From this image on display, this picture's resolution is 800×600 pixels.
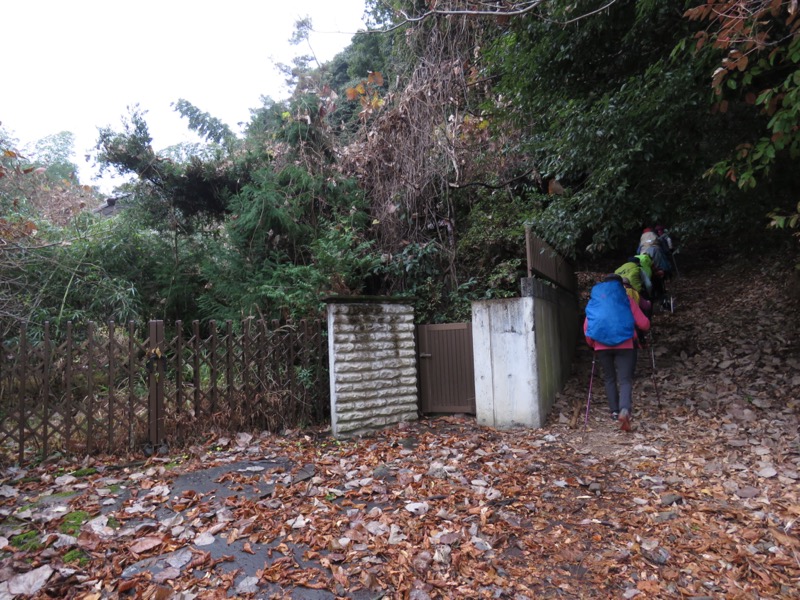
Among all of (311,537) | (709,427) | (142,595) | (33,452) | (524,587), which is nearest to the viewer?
(142,595)

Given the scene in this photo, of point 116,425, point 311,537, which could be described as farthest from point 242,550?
point 116,425

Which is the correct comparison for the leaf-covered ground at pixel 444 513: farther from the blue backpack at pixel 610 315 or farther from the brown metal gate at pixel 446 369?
the blue backpack at pixel 610 315

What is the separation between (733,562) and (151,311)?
991 cm

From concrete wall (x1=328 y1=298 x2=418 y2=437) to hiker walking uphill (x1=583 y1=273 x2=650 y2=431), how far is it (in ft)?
8.12

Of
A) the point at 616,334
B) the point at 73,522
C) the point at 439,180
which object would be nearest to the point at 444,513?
the point at 73,522

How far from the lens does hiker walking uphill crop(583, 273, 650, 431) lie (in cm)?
579

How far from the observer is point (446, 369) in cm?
702

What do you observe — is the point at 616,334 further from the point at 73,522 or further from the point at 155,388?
the point at 73,522

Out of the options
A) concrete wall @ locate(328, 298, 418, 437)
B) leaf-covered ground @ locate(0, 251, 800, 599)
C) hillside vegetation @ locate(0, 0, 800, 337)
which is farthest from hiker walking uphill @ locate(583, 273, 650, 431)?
concrete wall @ locate(328, 298, 418, 437)

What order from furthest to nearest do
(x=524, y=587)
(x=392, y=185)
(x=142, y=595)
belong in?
1. (x=392, y=185)
2. (x=524, y=587)
3. (x=142, y=595)

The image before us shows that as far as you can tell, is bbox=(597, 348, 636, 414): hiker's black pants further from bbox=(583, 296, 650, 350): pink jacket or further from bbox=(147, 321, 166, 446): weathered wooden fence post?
bbox=(147, 321, 166, 446): weathered wooden fence post

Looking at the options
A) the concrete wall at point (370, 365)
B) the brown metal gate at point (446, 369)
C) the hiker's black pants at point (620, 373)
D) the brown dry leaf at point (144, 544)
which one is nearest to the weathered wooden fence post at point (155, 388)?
the concrete wall at point (370, 365)

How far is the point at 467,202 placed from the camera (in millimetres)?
9445

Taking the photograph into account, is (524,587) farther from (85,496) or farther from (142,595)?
(85,496)
